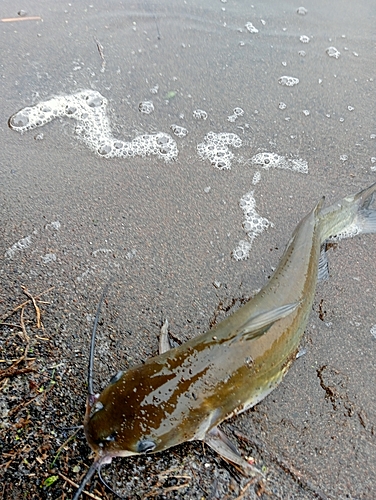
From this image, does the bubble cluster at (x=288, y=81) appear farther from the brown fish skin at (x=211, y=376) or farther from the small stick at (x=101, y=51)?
the brown fish skin at (x=211, y=376)

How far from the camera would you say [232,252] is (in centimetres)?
338

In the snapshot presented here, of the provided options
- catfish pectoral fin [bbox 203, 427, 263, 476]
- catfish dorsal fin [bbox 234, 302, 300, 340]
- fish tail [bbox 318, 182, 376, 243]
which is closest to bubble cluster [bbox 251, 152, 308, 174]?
fish tail [bbox 318, 182, 376, 243]

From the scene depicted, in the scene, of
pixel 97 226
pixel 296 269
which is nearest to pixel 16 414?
pixel 97 226

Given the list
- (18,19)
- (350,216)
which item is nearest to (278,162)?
(350,216)

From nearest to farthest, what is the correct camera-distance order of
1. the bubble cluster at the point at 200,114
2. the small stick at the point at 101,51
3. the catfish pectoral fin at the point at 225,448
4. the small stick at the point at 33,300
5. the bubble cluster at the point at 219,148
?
the catfish pectoral fin at the point at 225,448
the small stick at the point at 33,300
the bubble cluster at the point at 219,148
the bubble cluster at the point at 200,114
the small stick at the point at 101,51

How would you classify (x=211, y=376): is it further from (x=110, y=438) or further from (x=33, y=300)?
(x=33, y=300)

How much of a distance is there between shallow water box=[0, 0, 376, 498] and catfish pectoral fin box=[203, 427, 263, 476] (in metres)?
0.11

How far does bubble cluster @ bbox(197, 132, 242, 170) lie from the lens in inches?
153

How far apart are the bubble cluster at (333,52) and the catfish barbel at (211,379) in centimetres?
286

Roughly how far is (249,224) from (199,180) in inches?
23.8

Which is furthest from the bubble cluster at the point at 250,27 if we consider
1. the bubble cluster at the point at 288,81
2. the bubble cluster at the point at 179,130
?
the bubble cluster at the point at 179,130

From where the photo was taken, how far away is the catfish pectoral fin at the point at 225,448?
92.1 inches

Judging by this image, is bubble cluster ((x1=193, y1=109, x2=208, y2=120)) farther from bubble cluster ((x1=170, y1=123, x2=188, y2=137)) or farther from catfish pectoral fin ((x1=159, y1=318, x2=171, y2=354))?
catfish pectoral fin ((x1=159, y1=318, x2=171, y2=354))

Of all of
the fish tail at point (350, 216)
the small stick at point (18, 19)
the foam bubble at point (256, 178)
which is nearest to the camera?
the fish tail at point (350, 216)
